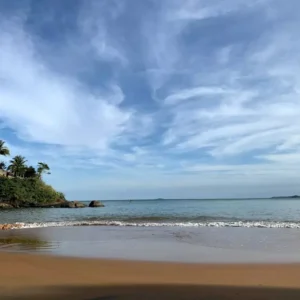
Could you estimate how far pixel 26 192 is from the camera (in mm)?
84875

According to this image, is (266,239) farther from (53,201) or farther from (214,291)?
(53,201)

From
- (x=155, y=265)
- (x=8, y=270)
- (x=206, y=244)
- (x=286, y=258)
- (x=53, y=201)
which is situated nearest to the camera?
(x=8, y=270)

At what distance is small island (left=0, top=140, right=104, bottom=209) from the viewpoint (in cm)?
8044

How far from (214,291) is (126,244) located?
748cm

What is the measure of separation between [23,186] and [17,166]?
6.51 metres

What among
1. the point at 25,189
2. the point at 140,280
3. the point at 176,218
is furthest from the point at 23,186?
the point at 140,280

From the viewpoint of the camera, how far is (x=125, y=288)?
21.6ft

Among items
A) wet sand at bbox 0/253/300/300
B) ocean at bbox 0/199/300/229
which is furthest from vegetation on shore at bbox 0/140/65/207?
wet sand at bbox 0/253/300/300

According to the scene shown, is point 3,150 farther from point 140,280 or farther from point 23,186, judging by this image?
point 140,280

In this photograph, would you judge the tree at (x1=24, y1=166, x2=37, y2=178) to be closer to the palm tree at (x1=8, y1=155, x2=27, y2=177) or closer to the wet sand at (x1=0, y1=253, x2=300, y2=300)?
the palm tree at (x1=8, y1=155, x2=27, y2=177)

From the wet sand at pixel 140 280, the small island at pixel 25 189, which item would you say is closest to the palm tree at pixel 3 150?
the small island at pixel 25 189

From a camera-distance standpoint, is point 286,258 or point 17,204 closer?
point 286,258

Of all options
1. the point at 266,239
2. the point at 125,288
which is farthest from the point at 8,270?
the point at 266,239

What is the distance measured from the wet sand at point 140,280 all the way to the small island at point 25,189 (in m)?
75.4
